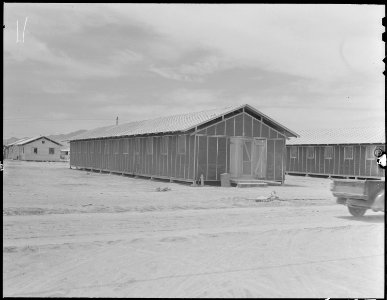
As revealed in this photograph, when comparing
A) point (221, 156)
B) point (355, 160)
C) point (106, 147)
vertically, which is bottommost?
point (355, 160)

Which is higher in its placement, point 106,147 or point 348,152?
point 106,147

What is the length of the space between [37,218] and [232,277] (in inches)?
276

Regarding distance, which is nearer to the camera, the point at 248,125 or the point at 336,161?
the point at 248,125

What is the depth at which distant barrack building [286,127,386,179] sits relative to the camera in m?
31.9

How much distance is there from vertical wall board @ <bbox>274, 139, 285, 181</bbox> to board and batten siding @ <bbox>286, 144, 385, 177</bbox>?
6718mm

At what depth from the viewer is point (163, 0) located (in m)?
3.79

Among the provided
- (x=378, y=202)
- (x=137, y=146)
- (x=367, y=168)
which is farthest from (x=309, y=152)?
(x=378, y=202)

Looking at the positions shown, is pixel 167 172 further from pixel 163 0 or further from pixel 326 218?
pixel 163 0

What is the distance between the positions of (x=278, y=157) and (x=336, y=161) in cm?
915

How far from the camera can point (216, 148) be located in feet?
82.9

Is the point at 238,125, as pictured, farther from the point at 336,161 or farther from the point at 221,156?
the point at 336,161

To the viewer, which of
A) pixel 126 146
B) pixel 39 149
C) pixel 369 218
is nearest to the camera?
pixel 369 218

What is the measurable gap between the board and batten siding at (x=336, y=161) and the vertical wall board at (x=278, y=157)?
6718mm

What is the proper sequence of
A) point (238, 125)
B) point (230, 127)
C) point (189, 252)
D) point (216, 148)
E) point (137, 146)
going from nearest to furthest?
point (189, 252)
point (216, 148)
point (230, 127)
point (238, 125)
point (137, 146)
